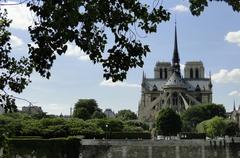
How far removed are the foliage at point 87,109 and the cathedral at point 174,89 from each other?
21.2 m

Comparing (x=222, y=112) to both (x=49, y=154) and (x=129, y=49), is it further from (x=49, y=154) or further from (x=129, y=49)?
(x=129, y=49)

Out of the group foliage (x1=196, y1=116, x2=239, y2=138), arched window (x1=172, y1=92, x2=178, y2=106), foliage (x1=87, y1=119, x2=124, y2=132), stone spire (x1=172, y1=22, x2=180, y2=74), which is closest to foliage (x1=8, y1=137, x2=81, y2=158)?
foliage (x1=87, y1=119, x2=124, y2=132)

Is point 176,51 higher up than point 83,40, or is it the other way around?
point 176,51

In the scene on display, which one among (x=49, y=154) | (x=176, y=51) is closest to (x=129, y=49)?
(x=49, y=154)

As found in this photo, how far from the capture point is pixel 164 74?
490 ft

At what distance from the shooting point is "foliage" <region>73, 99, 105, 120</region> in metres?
101

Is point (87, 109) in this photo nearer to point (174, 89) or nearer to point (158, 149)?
point (174, 89)

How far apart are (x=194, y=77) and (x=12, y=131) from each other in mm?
140934

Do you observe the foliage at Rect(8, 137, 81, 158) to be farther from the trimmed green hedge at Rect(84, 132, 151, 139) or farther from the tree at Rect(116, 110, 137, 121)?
the tree at Rect(116, 110, 137, 121)

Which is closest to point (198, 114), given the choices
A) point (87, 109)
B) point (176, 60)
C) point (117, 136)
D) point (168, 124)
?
point (87, 109)

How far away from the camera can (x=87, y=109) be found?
106 metres

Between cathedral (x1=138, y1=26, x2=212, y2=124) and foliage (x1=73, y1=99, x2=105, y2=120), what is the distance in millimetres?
21228

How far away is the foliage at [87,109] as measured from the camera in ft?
331

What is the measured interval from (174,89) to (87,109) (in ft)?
103
